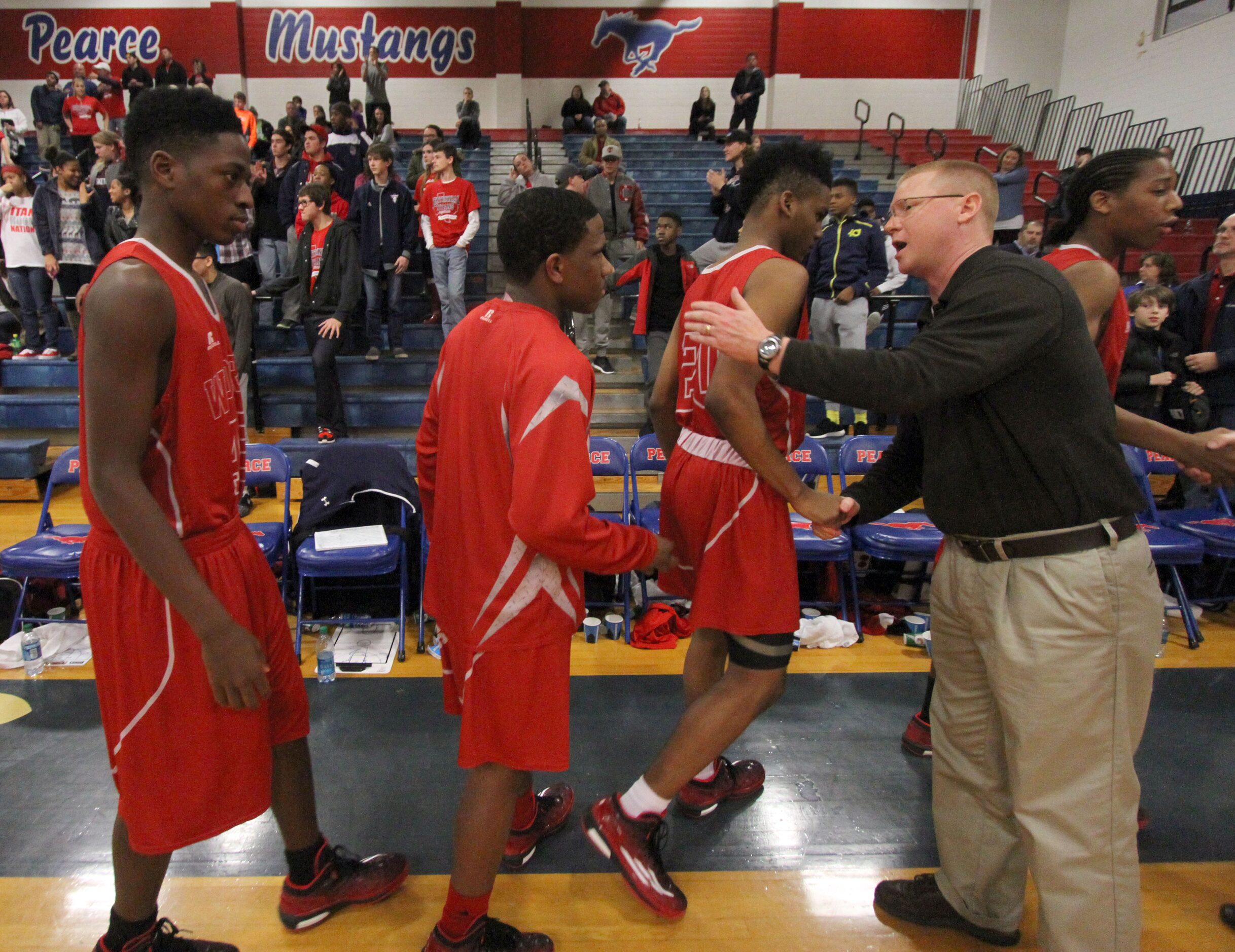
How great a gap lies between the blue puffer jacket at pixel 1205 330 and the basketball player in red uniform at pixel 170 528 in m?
5.06

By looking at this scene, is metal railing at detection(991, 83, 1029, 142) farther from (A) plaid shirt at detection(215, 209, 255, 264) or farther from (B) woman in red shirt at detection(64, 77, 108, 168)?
(B) woman in red shirt at detection(64, 77, 108, 168)

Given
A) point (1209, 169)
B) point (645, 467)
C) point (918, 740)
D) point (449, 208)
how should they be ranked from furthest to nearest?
1. point (1209, 169)
2. point (449, 208)
3. point (645, 467)
4. point (918, 740)

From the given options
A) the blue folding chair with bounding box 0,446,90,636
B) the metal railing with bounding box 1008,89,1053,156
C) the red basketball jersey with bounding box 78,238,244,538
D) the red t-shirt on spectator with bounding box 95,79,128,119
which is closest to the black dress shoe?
the red basketball jersey with bounding box 78,238,244,538

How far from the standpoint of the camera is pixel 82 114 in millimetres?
11406

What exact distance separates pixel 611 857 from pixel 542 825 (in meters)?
0.33

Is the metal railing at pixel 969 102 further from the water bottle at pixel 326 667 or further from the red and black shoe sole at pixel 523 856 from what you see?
the red and black shoe sole at pixel 523 856

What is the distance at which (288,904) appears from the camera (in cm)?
204

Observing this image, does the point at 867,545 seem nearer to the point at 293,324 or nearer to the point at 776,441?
the point at 776,441

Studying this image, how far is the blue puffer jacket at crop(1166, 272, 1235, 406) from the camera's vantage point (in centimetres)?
441

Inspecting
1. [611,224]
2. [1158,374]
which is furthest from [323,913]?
[611,224]

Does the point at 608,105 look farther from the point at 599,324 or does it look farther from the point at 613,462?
the point at 613,462

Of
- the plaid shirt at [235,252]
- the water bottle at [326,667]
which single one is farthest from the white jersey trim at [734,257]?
the plaid shirt at [235,252]

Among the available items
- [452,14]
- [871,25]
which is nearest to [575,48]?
[452,14]

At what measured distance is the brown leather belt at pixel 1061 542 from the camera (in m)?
1.68
